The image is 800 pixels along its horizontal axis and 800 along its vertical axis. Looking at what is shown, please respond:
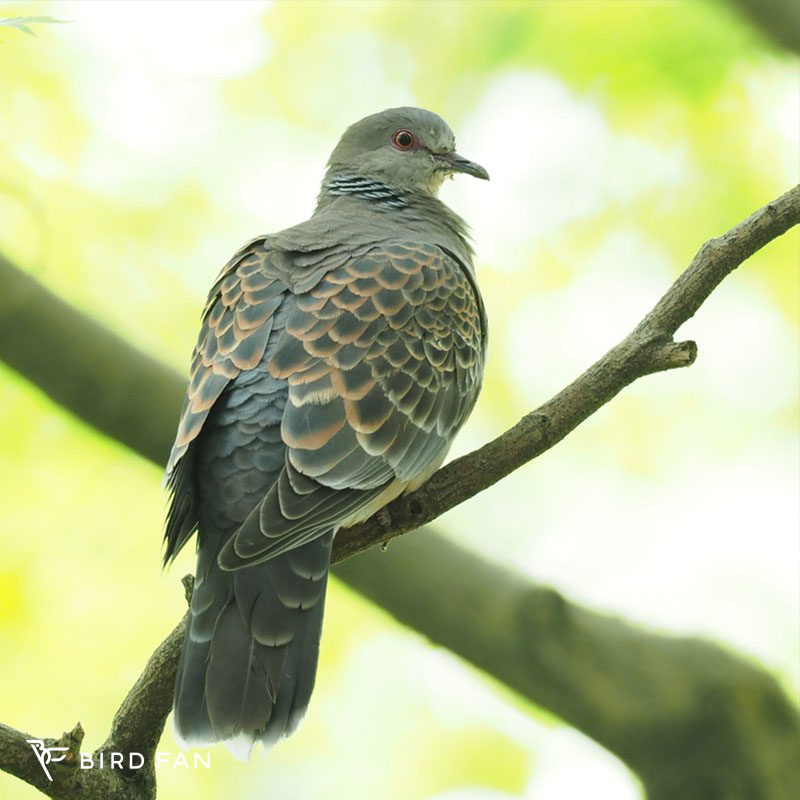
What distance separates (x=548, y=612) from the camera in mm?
4270

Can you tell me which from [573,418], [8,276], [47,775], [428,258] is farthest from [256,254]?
[47,775]

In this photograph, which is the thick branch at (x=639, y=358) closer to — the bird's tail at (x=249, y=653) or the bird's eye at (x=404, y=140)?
the bird's tail at (x=249, y=653)

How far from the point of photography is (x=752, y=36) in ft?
17.4

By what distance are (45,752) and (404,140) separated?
2.91 m

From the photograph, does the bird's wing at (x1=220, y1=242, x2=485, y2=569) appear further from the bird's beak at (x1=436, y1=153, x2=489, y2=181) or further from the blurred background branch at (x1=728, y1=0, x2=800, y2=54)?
the blurred background branch at (x1=728, y1=0, x2=800, y2=54)

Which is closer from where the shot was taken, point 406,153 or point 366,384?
point 366,384

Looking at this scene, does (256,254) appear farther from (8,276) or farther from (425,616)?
(425,616)

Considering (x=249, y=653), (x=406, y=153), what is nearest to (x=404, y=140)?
(x=406, y=153)

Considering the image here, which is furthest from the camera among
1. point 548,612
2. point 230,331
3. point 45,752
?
point 548,612

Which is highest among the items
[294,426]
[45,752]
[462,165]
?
[462,165]

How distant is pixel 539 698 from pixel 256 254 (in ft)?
6.11

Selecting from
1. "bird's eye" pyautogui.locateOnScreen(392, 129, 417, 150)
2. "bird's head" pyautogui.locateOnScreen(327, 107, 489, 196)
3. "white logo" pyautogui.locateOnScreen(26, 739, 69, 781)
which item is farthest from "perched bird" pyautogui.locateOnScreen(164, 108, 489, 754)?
"bird's eye" pyautogui.locateOnScreen(392, 129, 417, 150)

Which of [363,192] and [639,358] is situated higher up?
[363,192]

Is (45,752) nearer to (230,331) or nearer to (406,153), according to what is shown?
(230,331)
